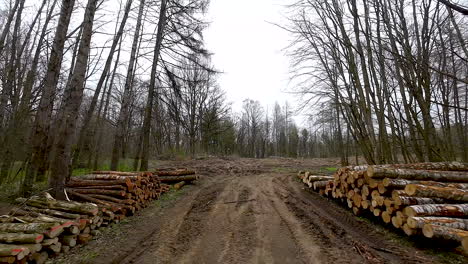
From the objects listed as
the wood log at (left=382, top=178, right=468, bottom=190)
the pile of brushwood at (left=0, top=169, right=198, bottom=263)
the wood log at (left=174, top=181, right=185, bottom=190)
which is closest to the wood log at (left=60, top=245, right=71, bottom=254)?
the pile of brushwood at (left=0, top=169, right=198, bottom=263)

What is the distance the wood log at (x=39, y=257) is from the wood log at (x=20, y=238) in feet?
0.67

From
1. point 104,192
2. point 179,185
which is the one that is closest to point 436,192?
point 104,192

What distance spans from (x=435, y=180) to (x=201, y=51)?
10.0m

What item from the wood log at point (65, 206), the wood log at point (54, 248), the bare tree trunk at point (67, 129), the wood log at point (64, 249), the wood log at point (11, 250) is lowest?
the wood log at point (64, 249)

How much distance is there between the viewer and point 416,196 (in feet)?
16.0

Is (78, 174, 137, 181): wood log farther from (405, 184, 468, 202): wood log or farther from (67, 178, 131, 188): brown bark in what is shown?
(405, 184, 468, 202): wood log

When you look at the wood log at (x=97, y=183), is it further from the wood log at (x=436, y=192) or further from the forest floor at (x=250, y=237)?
the wood log at (x=436, y=192)

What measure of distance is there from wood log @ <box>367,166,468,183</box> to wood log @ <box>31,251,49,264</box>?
245 inches

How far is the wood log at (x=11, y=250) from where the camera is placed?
3.32 metres

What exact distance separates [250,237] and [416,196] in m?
3.32

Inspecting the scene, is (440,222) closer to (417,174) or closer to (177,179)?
(417,174)

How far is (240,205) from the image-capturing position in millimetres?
7047

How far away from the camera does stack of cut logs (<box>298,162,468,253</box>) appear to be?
4.21 metres

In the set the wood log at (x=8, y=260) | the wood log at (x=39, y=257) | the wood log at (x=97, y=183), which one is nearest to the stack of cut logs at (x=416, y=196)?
the wood log at (x=97, y=183)
